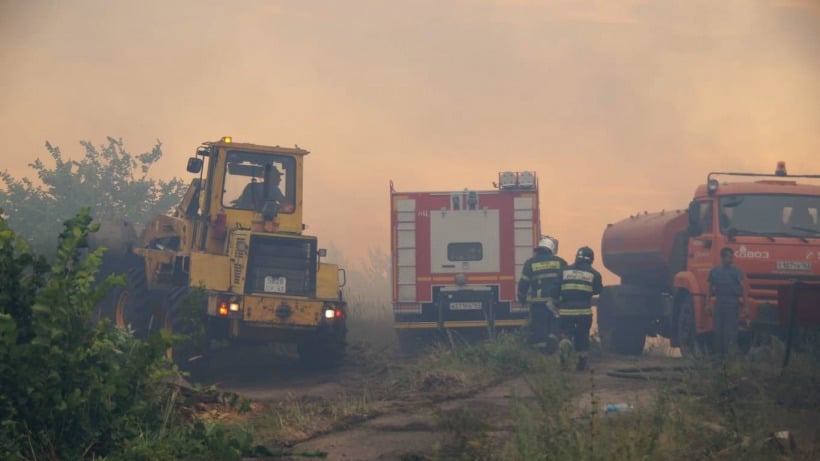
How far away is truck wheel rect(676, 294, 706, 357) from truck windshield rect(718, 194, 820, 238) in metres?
1.34

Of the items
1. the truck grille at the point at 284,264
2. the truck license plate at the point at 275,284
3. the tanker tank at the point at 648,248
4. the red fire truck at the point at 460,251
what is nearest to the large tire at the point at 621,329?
the tanker tank at the point at 648,248

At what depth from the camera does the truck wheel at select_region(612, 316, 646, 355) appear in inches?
718

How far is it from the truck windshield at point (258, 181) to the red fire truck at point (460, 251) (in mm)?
4035

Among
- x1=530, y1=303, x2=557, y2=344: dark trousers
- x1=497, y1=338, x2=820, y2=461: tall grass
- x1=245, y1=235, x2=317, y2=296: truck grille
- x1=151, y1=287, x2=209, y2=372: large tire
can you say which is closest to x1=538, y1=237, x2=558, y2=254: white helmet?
x1=530, y1=303, x2=557, y2=344: dark trousers

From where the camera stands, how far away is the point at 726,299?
46.9 feet

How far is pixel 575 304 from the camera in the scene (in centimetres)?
1432

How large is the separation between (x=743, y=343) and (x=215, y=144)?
807cm

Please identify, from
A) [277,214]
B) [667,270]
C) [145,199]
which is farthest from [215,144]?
[145,199]

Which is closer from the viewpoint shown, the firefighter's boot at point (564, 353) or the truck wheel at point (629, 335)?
the firefighter's boot at point (564, 353)

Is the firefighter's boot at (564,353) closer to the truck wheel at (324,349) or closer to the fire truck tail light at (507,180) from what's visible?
the truck wheel at (324,349)

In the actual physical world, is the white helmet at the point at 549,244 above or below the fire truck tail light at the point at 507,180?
below

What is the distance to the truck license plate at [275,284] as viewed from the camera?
Answer: 1462 cm

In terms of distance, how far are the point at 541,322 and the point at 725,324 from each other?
286 centimetres

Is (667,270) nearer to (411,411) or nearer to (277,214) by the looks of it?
(277,214)
